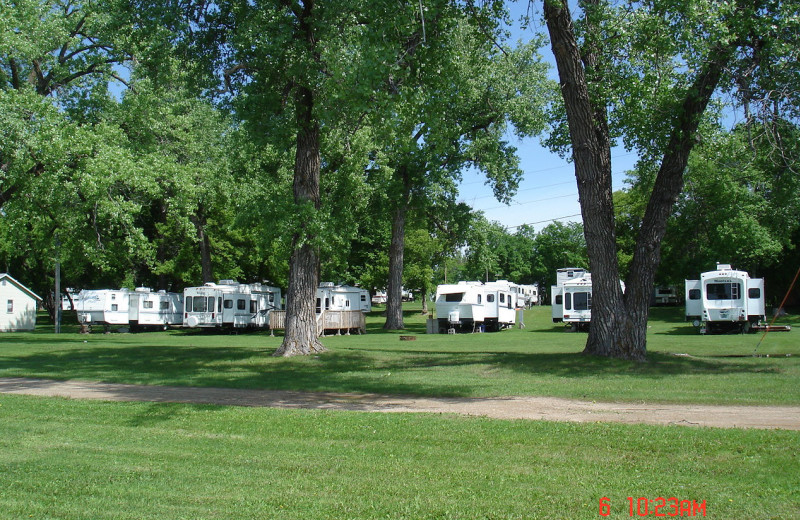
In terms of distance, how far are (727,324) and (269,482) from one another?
30550 millimetres

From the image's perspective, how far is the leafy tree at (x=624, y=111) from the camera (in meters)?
13.4

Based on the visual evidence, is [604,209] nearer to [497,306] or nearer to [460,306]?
[460,306]

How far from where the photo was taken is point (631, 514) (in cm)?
496

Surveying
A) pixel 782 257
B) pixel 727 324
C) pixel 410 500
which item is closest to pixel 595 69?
pixel 410 500

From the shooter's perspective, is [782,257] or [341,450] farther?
[782,257]

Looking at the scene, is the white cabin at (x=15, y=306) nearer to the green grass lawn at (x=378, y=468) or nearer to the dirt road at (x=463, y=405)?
the dirt road at (x=463, y=405)

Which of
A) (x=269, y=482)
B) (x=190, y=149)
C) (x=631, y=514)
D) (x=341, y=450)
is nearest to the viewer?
(x=631, y=514)

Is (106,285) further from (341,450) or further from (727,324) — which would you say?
(341,450)

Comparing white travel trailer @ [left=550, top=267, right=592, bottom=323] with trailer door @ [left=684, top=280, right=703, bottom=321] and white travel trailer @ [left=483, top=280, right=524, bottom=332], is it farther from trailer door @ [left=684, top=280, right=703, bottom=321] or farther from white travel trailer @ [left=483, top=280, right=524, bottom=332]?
trailer door @ [left=684, top=280, right=703, bottom=321]

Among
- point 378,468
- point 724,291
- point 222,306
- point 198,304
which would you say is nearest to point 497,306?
point 724,291

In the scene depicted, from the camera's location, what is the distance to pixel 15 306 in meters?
38.1

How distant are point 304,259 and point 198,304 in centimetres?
2148

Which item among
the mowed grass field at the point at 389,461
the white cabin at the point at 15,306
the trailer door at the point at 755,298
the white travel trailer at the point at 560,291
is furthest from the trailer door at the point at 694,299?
the white cabin at the point at 15,306

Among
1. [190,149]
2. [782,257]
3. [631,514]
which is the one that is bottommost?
[631,514]
